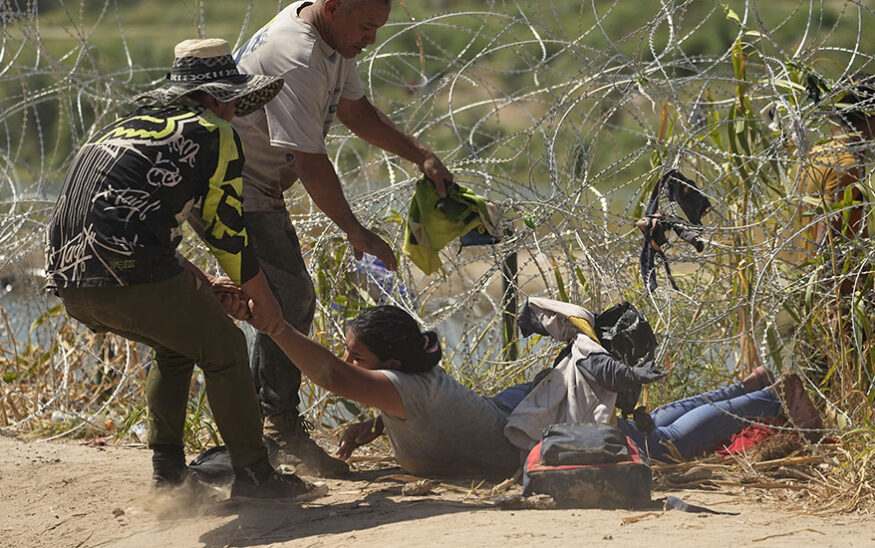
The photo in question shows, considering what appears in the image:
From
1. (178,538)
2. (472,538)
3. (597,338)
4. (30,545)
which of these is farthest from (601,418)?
(30,545)

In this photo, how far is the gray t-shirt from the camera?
3.95 m

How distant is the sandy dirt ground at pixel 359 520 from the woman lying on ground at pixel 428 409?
5.1 inches

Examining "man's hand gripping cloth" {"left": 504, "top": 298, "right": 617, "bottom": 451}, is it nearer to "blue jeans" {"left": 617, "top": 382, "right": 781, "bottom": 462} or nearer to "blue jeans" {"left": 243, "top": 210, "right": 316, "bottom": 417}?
"blue jeans" {"left": 617, "top": 382, "right": 781, "bottom": 462}

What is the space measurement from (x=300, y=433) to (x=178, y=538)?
801 mm

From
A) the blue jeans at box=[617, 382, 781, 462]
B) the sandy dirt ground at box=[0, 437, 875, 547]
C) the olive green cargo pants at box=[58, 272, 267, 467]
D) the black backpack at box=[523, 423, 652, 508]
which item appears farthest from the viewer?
the blue jeans at box=[617, 382, 781, 462]

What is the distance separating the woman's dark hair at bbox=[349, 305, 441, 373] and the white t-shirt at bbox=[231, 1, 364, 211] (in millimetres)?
538

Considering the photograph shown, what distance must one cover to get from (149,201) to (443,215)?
4.37 ft

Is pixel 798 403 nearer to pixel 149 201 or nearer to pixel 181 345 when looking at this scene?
pixel 181 345

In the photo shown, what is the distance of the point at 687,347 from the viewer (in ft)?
17.0

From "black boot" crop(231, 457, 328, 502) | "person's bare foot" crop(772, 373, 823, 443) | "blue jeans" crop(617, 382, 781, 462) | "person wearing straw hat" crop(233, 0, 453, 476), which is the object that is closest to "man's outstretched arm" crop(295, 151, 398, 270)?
"person wearing straw hat" crop(233, 0, 453, 476)

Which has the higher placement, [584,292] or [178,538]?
[584,292]

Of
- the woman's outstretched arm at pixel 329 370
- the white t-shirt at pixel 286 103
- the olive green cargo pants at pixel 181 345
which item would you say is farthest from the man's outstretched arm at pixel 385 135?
the olive green cargo pants at pixel 181 345

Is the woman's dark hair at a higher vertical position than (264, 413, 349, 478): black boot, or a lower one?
higher

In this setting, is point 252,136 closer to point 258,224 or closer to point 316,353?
point 258,224
